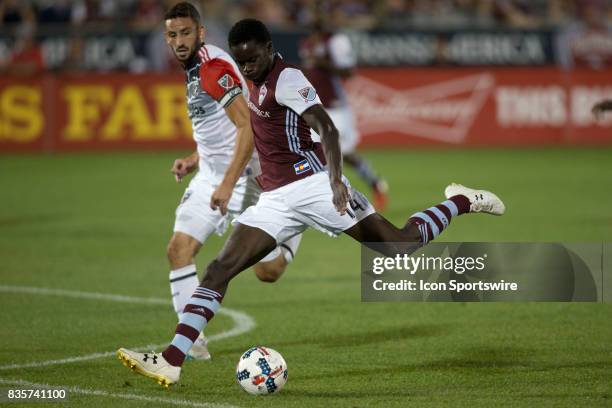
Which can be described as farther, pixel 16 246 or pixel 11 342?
pixel 16 246

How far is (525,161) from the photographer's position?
21.9m

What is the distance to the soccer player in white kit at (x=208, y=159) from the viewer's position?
23.3 ft

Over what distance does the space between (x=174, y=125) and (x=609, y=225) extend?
12226 millimetres

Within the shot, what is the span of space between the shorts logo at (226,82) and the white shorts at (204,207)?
2.91 ft

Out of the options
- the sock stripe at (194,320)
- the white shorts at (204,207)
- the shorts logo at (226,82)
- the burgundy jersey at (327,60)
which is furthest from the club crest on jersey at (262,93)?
the burgundy jersey at (327,60)

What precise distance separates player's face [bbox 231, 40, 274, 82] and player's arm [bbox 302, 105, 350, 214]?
40 cm

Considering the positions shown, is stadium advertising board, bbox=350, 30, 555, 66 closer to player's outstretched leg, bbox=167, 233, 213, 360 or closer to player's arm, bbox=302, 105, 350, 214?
player's outstretched leg, bbox=167, 233, 213, 360

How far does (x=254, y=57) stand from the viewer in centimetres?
655

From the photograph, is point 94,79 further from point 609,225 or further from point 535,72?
point 609,225

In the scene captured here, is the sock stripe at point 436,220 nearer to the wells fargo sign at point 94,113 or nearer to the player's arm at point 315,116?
the player's arm at point 315,116

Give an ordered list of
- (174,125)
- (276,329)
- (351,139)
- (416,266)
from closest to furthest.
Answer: (416,266) < (276,329) < (351,139) < (174,125)

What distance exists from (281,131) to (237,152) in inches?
17.2

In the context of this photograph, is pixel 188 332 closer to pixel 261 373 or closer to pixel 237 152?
pixel 261 373

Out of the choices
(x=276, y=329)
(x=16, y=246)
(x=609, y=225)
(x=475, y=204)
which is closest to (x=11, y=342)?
(x=276, y=329)
